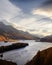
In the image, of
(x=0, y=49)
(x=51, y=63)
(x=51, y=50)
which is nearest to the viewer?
(x=51, y=63)

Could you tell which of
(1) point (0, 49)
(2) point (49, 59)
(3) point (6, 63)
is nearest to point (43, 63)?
(2) point (49, 59)

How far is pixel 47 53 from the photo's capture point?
3472 cm

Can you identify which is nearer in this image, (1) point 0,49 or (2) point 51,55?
(2) point 51,55

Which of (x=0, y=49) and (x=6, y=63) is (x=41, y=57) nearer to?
(x=6, y=63)

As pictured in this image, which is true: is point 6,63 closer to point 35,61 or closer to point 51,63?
point 35,61

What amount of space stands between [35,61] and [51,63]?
4.05 meters

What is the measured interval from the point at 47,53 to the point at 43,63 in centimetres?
265

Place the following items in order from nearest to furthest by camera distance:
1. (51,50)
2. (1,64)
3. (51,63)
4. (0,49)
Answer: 1. (51,63)
2. (51,50)
3. (1,64)
4. (0,49)

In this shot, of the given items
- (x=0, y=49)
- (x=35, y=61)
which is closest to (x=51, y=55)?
(x=35, y=61)

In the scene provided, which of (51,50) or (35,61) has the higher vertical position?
(51,50)

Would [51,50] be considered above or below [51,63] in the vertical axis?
above

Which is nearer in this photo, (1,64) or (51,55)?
(51,55)

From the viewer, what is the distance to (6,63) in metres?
45.1

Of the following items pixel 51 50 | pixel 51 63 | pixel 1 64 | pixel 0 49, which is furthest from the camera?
pixel 0 49
